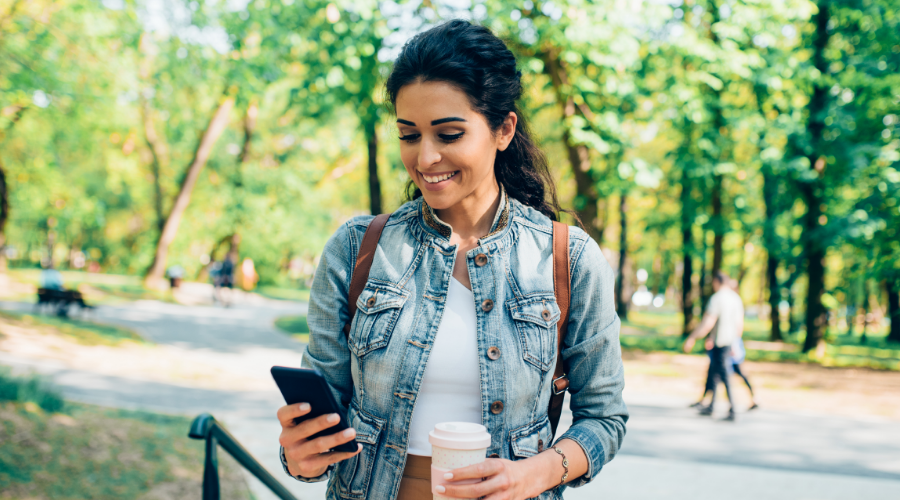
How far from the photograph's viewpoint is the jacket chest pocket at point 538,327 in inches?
59.9

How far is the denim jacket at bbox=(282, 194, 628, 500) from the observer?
1.48 meters

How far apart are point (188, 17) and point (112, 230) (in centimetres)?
3369

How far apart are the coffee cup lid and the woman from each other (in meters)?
0.20

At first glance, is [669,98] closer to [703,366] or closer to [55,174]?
[703,366]

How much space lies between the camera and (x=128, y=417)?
6250 mm

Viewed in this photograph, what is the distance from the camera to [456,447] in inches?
48.5

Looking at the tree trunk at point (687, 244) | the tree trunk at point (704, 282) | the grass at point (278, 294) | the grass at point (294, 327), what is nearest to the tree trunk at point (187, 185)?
the grass at point (278, 294)

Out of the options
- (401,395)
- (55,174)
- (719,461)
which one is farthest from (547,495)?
(55,174)

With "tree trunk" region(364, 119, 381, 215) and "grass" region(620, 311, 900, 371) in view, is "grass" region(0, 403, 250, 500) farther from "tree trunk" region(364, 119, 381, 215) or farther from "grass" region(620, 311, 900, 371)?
"grass" region(620, 311, 900, 371)

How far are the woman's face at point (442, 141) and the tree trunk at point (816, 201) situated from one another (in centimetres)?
1320

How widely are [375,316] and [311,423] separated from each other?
27cm

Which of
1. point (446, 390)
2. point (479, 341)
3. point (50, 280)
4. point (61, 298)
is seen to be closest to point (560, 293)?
point (479, 341)

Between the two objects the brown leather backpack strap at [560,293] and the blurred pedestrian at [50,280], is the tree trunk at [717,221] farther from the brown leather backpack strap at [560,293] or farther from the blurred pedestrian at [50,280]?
the blurred pedestrian at [50,280]

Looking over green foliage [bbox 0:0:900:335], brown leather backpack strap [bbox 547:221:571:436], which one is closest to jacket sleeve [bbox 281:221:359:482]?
brown leather backpack strap [bbox 547:221:571:436]
